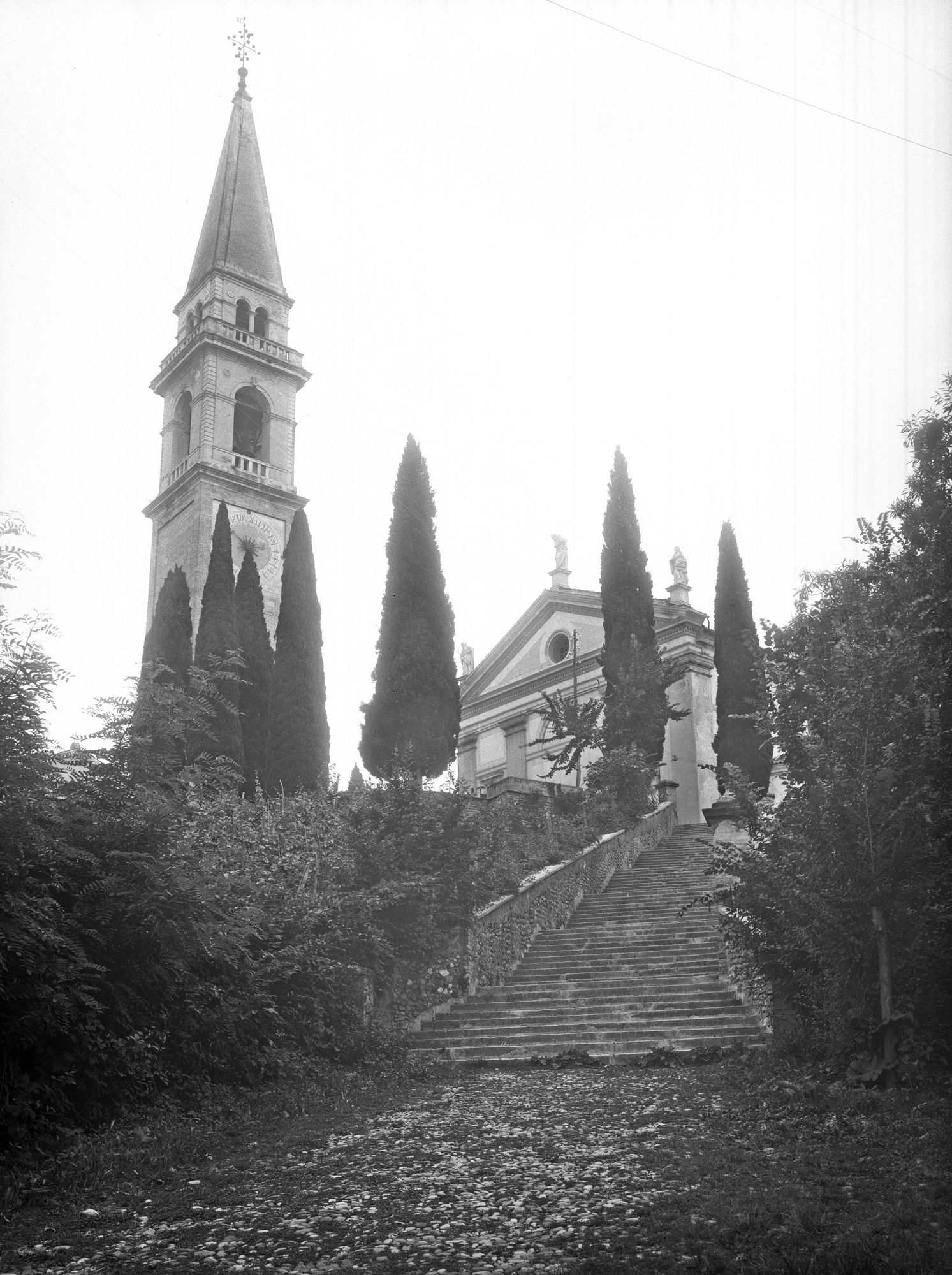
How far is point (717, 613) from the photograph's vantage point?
34.0 metres

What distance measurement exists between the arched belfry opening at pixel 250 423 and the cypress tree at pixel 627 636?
14.1 m

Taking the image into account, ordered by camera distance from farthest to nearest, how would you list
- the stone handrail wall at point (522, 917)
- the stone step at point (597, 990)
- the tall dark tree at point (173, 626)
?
the tall dark tree at point (173, 626) → the stone handrail wall at point (522, 917) → the stone step at point (597, 990)

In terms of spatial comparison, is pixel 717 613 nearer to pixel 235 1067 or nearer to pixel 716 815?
pixel 716 815

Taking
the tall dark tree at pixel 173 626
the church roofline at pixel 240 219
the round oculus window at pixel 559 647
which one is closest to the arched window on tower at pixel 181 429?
the church roofline at pixel 240 219

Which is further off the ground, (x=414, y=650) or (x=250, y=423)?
(x=250, y=423)

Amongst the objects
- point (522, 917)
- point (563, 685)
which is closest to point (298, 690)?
point (563, 685)

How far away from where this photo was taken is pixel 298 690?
2942 cm

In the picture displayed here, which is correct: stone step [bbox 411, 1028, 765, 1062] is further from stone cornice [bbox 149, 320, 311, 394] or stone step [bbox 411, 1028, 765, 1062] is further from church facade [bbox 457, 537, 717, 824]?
stone cornice [bbox 149, 320, 311, 394]

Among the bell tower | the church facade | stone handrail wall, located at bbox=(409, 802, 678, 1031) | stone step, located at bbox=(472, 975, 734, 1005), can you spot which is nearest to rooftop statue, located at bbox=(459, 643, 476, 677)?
the church facade

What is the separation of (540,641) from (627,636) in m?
8.59

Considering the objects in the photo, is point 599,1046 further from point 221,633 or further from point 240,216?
point 240,216

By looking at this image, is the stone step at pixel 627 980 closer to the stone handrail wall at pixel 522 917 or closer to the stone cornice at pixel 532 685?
the stone handrail wall at pixel 522 917

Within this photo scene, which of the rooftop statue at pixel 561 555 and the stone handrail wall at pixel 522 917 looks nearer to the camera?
the stone handrail wall at pixel 522 917

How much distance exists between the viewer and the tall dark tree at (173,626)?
103ft
